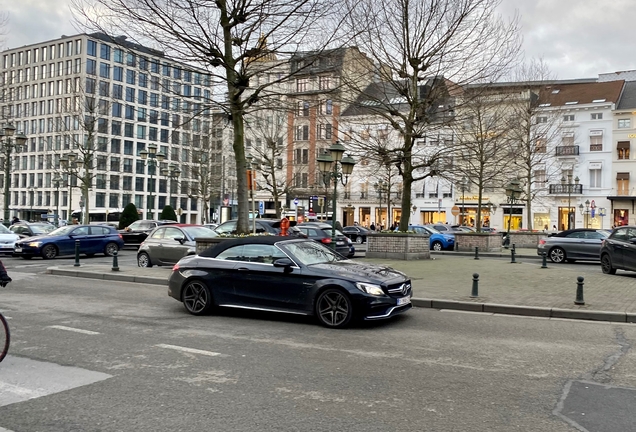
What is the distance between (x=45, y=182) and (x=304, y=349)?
9720 centimetres

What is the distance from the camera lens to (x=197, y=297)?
9.88 metres

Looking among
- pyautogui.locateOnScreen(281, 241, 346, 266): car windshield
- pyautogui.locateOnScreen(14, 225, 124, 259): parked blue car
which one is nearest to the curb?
pyautogui.locateOnScreen(281, 241, 346, 266): car windshield

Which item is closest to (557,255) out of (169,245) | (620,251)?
(620,251)

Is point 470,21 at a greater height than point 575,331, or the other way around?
point 470,21

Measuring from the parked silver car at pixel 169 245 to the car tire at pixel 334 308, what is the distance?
9405mm

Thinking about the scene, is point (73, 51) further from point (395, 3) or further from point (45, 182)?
point (395, 3)

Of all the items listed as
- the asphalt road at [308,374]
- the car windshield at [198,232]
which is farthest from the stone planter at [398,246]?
the asphalt road at [308,374]

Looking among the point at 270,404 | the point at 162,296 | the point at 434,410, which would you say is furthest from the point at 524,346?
the point at 162,296

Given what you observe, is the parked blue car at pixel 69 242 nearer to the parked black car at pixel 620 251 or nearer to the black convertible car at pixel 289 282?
the black convertible car at pixel 289 282

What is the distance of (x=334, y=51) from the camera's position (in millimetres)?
15930

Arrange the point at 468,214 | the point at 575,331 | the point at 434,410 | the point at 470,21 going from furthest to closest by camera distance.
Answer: the point at 468,214 → the point at 470,21 → the point at 575,331 → the point at 434,410

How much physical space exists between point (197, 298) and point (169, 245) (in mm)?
8516

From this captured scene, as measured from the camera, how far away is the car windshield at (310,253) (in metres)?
9.29

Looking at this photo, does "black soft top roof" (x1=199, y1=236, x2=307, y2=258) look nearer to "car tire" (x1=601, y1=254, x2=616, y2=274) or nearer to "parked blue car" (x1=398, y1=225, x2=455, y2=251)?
"car tire" (x1=601, y1=254, x2=616, y2=274)
